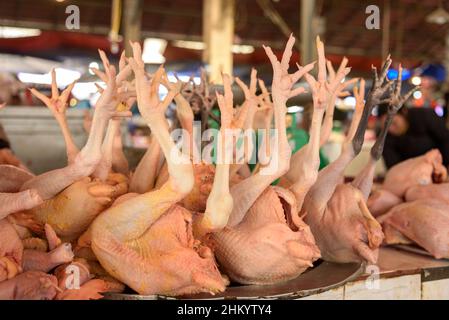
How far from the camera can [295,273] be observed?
181cm

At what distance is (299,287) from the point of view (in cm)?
175

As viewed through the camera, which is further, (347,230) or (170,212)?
(347,230)

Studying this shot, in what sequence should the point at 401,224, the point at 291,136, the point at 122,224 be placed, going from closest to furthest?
the point at 122,224 < the point at 401,224 < the point at 291,136

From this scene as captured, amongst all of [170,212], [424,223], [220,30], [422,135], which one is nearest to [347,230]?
[424,223]

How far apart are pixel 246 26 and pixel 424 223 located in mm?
11140

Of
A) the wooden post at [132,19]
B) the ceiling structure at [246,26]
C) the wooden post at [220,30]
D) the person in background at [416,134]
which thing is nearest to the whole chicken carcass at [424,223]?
the person in background at [416,134]

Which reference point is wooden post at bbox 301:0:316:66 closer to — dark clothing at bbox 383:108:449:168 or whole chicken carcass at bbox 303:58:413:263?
dark clothing at bbox 383:108:449:168

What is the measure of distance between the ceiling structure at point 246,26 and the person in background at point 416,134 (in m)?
4.11

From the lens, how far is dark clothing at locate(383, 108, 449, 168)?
177 inches

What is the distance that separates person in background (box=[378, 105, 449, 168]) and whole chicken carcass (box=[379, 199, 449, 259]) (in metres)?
1.96

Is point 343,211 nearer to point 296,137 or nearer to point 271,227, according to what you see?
point 271,227

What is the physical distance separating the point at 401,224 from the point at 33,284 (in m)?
1.79
